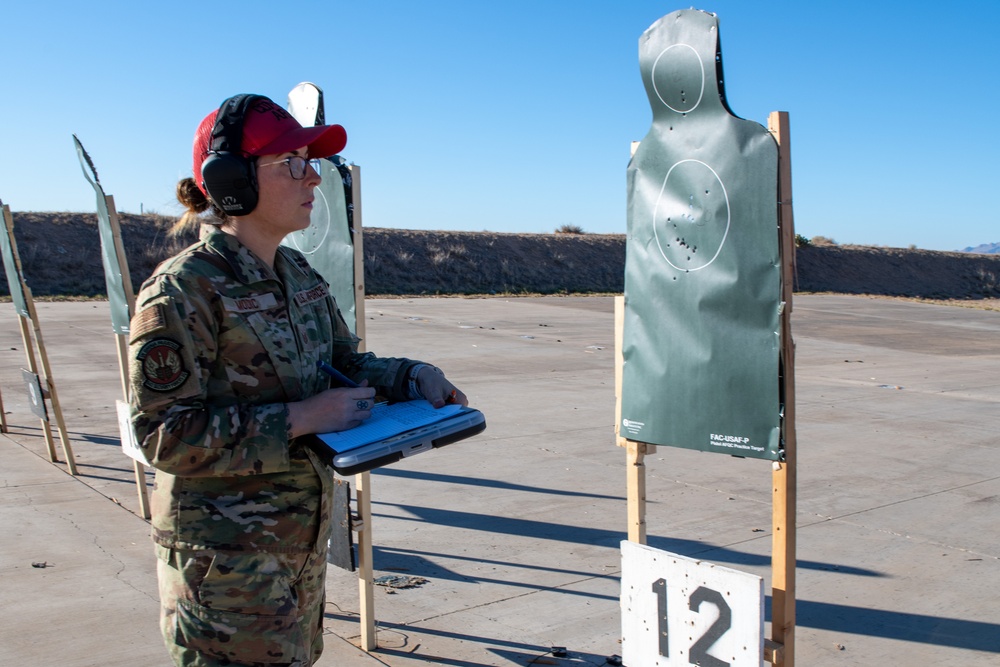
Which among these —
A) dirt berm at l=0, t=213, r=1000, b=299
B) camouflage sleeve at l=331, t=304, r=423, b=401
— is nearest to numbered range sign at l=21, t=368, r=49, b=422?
camouflage sleeve at l=331, t=304, r=423, b=401

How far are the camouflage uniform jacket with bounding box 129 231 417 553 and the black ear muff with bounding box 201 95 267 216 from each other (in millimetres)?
87

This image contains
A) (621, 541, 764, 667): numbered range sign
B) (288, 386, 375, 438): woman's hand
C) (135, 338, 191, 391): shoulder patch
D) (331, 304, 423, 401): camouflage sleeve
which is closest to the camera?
(135, 338, 191, 391): shoulder patch

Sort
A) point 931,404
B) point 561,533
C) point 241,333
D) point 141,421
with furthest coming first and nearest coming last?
1. point 931,404
2. point 561,533
3. point 241,333
4. point 141,421

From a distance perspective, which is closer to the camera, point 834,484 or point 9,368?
point 834,484

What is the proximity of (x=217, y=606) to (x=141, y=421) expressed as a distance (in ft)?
1.48

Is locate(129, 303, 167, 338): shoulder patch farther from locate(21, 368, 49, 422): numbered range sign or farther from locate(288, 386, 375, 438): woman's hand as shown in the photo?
locate(21, 368, 49, 422): numbered range sign

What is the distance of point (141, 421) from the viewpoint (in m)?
1.91

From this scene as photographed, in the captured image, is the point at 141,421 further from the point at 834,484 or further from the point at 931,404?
the point at 931,404

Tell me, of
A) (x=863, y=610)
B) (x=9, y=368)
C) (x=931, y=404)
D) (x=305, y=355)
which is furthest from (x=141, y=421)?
(x=9, y=368)

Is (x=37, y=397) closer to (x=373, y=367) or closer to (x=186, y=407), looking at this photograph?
(x=373, y=367)

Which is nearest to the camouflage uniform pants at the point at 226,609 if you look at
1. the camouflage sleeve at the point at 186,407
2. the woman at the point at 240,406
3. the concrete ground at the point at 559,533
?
the woman at the point at 240,406

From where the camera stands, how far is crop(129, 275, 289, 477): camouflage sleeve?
6.17 feet

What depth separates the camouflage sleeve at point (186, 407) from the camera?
1881mm

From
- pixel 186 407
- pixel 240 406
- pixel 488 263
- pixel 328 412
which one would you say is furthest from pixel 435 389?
pixel 488 263
